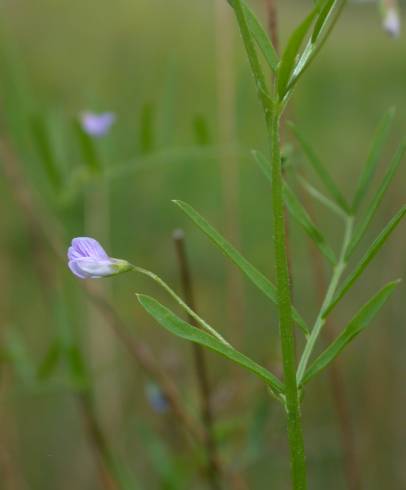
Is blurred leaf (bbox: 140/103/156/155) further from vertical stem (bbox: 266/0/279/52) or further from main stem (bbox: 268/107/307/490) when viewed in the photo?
main stem (bbox: 268/107/307/490)

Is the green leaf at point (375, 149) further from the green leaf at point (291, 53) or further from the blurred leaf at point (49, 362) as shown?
the blurred leaf at point (49, 362)

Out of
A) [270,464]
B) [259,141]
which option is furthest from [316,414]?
[259,141]

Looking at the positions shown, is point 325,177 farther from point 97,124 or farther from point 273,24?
point 97,124

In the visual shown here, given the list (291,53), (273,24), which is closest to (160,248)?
(273,24)

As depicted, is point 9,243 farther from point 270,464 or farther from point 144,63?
point 270,464

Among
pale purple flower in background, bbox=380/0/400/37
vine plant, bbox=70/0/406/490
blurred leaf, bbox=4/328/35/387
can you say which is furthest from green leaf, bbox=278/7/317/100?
blurred leaf, bbox=4/328/35/387
